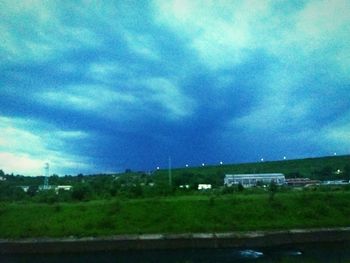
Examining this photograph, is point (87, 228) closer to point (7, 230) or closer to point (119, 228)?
point (119, 228)

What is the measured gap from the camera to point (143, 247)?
29531 millimetres

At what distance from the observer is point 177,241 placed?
97.8 ft

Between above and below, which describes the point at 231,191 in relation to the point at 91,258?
above

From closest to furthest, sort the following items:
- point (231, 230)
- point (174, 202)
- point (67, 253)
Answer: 1. point (67, 253)
2. point (231, 230)
3. point (174, 202)

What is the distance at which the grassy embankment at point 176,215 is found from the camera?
32000 millimetres

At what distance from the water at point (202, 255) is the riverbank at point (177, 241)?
131 centimetres

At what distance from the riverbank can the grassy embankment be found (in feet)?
3.31

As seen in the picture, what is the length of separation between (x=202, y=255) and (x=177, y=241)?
4614 millimetres

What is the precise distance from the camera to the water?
23.8 meters

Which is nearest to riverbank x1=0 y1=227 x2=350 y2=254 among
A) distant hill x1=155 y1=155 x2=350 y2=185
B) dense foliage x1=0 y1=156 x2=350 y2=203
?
dense foliage x1=0 y1=156 x2=350 y2=203

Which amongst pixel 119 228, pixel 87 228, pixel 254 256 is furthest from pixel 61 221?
pixel 254 256

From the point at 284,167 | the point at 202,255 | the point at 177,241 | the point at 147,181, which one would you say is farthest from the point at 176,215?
the point at 284,167

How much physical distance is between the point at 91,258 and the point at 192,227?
817cm

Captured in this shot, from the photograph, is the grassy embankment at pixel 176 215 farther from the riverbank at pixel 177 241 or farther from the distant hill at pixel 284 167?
the distant hill at pixel 284 167
